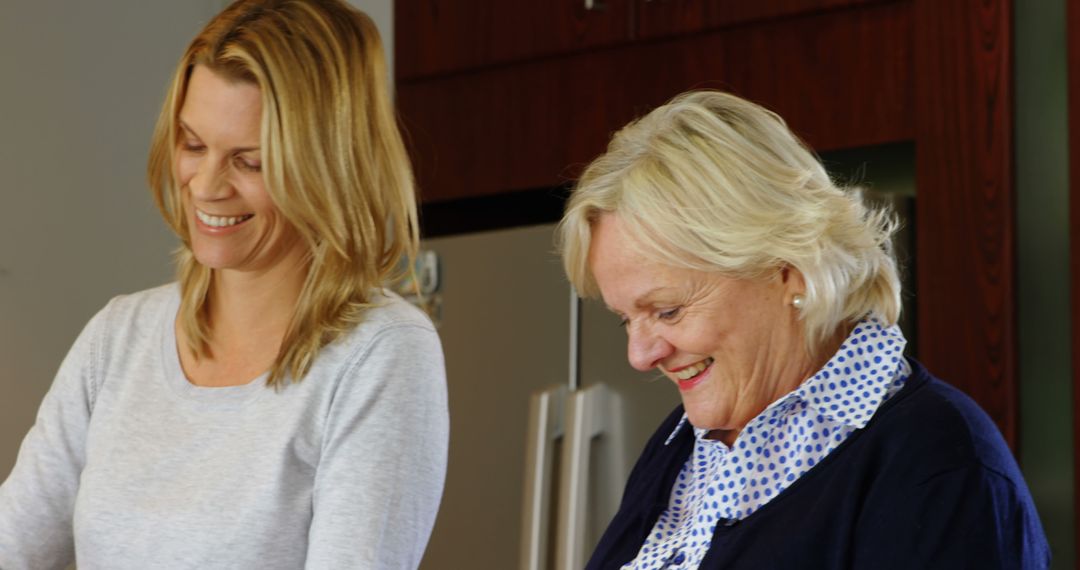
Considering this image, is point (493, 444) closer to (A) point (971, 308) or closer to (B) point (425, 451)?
(A) point (971, 308)

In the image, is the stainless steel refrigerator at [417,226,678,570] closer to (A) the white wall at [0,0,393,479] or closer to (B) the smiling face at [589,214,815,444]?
(A) the white wall at [0,0,393,479]

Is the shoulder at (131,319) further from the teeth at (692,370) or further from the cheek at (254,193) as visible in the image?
the teeth at (692,370)

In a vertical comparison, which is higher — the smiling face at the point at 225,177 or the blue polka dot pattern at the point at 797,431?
the smiling face at the point at 225,177

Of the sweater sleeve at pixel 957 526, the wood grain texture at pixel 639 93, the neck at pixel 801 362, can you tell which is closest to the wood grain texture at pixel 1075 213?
the wood grain texture at pixel 639 93

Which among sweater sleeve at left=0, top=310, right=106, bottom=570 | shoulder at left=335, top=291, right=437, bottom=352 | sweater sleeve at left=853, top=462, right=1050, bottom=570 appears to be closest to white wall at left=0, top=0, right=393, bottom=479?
sweater sleeve at left=0, top=310, right=106, bottom=570

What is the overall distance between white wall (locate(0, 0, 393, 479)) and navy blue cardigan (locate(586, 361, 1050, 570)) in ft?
6.33

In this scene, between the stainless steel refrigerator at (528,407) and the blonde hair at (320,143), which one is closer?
the blonde hair at (320,143)

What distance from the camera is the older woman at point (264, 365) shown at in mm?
1294

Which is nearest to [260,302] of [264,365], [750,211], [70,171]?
[264,365]

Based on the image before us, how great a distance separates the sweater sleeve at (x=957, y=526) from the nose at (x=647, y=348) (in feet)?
0.82

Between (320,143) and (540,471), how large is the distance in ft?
3.50

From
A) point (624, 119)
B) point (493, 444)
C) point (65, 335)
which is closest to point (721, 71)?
point (624, 119)

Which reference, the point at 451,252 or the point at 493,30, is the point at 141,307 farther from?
the point at 493,30

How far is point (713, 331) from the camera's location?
1207 mm
